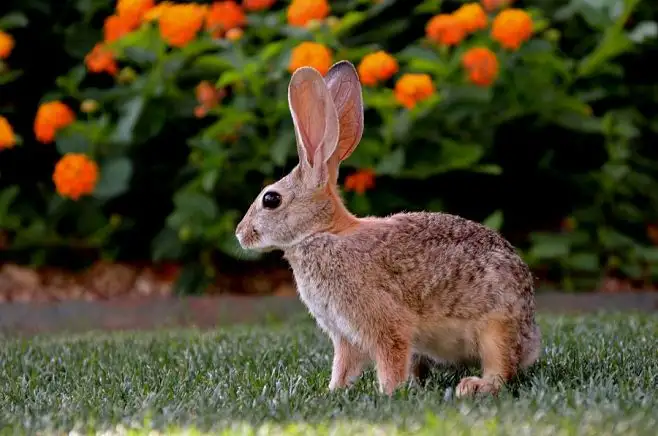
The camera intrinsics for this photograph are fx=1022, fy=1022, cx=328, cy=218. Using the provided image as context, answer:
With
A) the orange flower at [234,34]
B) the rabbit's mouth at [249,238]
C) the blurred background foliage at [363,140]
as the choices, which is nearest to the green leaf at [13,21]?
the blurred background foliage at [363,140]

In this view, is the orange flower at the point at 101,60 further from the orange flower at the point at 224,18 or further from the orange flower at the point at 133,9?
the orange flower at the point at 224,18

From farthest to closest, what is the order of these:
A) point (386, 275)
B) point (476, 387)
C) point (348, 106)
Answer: point (348, 106) → point (386, 275) → point (476, 387)

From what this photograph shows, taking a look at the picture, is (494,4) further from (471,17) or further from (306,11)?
(306,11)

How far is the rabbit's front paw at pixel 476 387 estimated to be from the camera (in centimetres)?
292

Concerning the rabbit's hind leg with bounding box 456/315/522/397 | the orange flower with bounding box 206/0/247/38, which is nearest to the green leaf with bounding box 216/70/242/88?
the orange flower with bounding box 206/0/247/38

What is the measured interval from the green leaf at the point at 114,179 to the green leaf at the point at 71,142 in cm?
18

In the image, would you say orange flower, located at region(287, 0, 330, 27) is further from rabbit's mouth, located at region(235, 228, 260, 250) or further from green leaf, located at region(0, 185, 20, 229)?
rabbit's mouth, located at region(235, 228, 260, 250)

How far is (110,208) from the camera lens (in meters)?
6.22

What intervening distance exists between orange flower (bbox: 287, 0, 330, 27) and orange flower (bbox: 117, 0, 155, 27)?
2.72ft

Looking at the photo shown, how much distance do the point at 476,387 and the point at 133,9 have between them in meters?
3.56

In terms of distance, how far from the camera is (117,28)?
584 cm

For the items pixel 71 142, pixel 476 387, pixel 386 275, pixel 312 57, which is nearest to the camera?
pixel 476 387

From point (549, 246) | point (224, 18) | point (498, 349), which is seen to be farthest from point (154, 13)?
point (498, 349)

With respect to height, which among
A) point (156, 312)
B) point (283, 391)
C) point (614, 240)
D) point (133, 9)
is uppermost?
point (133, 9)
